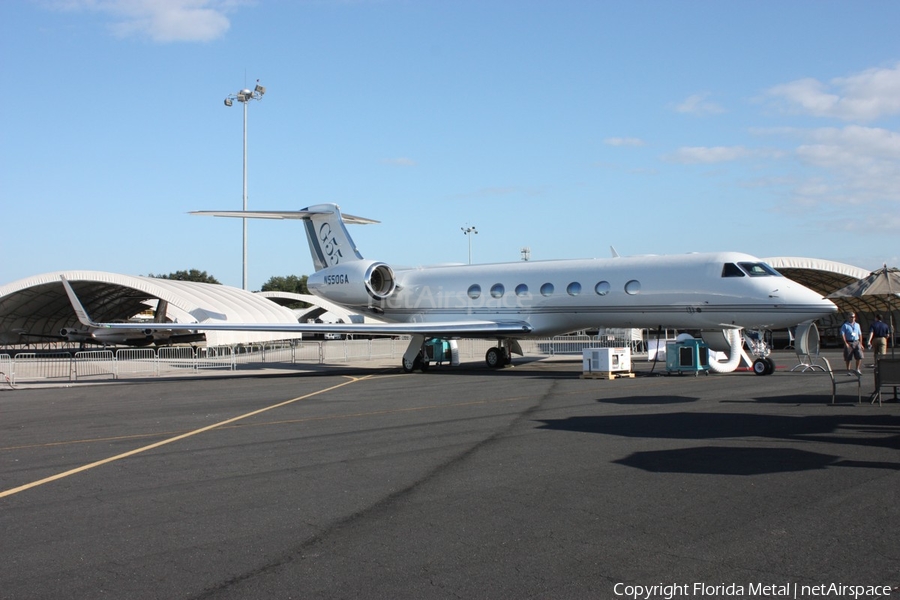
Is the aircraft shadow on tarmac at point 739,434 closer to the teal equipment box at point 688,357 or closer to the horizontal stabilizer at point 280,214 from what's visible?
the teal equipment box at point 688,357

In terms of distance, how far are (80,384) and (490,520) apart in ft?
68.3

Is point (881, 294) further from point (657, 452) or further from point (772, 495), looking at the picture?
point (772, 495)

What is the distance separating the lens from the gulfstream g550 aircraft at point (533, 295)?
19.4m

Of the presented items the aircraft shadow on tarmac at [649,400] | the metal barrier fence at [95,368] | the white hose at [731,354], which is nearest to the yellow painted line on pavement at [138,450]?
the aircraft shadow on tarmac at [649,400]

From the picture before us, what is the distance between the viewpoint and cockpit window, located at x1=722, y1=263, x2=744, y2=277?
19.5 metres

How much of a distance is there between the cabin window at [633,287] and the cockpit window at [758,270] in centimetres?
270

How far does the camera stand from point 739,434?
9.39m

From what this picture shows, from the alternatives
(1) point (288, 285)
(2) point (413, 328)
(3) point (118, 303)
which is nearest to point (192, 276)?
(1) point (288, 285)

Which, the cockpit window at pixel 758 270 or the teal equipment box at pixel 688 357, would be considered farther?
the teal equipment box at pixel 688 357

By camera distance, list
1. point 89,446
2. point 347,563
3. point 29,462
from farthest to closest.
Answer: point 89,446 < point 29,462 < point 347,563

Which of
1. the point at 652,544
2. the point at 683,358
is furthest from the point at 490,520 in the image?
the point at 683,358

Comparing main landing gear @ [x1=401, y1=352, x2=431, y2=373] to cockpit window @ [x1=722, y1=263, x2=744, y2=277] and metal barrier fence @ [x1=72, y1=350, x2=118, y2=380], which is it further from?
metal barrier fence @ [x1=72, y1=350, x2=118, y2=380]

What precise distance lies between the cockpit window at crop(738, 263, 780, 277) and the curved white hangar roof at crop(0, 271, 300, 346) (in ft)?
76.0

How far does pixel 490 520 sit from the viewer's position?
5777mm
